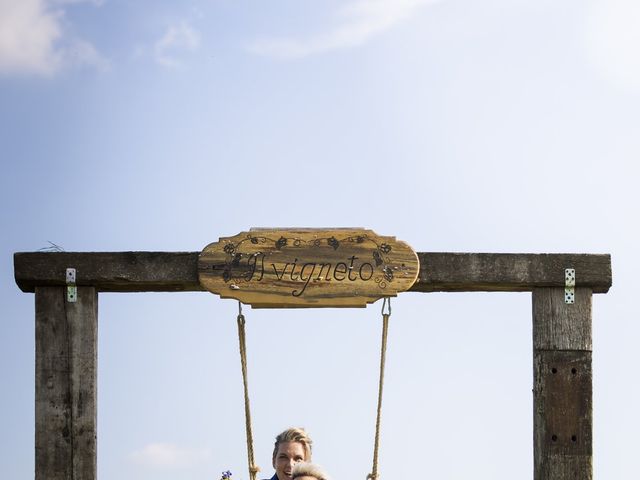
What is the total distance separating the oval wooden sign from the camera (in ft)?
16.4

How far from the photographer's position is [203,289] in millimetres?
5082

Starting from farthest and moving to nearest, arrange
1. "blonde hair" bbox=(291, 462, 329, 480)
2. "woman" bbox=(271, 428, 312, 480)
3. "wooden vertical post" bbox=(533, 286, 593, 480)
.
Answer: "wooden vertical post" bbox=(533, 286, 593, 480) → "woman" bbox=(271, 428, 312, 480) → "blonde hair" bbox=(291, 462, 329, 480)

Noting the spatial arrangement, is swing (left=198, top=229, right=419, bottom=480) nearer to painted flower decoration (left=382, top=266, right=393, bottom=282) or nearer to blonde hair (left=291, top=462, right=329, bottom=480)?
painted flower decoration (left=382, top=266, right=393, bottom=282)

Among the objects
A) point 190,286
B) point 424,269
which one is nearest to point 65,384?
point 190,286

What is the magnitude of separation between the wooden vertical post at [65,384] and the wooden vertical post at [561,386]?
1.93 metres

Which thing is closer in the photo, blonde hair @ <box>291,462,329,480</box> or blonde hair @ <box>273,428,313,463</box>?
blonde hair @ <box>291,462,329,480</box>

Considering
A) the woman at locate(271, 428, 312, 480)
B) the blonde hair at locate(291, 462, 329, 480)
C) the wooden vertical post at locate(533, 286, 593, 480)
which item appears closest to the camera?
the blonde hair at locate(291, 462, 329, 480)

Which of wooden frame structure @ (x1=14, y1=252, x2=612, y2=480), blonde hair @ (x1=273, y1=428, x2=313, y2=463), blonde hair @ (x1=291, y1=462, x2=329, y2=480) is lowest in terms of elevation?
blonde hair @ (x1=291, y1=462, x2=329, y2=480)

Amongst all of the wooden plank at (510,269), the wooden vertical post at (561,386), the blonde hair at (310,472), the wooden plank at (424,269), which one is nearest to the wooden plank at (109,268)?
the wooden plank at (424,269)

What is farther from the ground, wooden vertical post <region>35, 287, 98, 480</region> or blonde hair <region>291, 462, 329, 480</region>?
wooden vertical post <region>35, 287, 98, 480</region>

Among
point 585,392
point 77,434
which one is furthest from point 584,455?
point 77,434

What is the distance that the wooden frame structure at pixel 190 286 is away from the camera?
4969 millimetres

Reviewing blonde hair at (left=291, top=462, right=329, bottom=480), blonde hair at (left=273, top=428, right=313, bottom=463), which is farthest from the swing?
blonde hair at (left=291, top=462, right=329, bottom=480)

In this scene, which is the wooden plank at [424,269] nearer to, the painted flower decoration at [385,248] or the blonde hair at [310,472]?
the painted flower decoration at [385,248]
